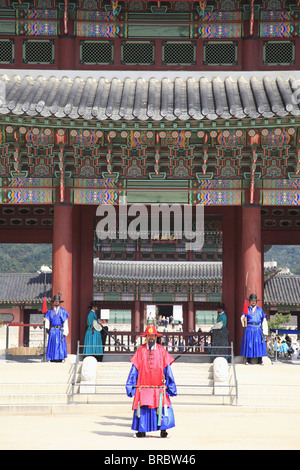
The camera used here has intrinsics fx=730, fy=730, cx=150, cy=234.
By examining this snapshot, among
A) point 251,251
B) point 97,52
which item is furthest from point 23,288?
point 251,251

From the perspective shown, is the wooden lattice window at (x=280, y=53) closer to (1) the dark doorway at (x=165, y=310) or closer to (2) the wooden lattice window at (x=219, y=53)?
(2) the wooden lattice window at (x=219, y=53)

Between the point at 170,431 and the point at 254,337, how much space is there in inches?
236

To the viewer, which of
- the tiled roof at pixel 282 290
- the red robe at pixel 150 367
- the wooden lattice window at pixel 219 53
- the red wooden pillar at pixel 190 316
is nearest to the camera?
the red robe at pixel 150 367

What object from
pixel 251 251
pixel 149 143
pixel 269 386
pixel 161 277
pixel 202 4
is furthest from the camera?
pixel 161 277

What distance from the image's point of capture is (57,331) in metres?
16.9

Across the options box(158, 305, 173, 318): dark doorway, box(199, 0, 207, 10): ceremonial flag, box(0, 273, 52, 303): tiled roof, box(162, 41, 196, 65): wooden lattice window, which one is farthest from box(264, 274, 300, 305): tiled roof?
box(199, 0, 207, 10): ceremonial flag

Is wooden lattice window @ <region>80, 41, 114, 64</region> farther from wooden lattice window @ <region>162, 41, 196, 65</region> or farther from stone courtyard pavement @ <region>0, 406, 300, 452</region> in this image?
stone courtyard pavement @ <region>0, 406, 300, 452</region>

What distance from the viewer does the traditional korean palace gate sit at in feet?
54.5

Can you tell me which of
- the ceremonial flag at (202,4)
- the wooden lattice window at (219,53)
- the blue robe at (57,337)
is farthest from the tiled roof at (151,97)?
the blue robe at (57,337)

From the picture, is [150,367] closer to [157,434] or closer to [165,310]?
[157,434]

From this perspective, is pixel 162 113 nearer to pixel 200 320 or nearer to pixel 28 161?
pixel 28 161

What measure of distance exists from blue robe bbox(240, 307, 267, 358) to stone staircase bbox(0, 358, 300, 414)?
2.16ft

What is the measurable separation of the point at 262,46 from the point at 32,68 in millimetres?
6161

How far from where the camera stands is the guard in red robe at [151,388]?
10.9 m
